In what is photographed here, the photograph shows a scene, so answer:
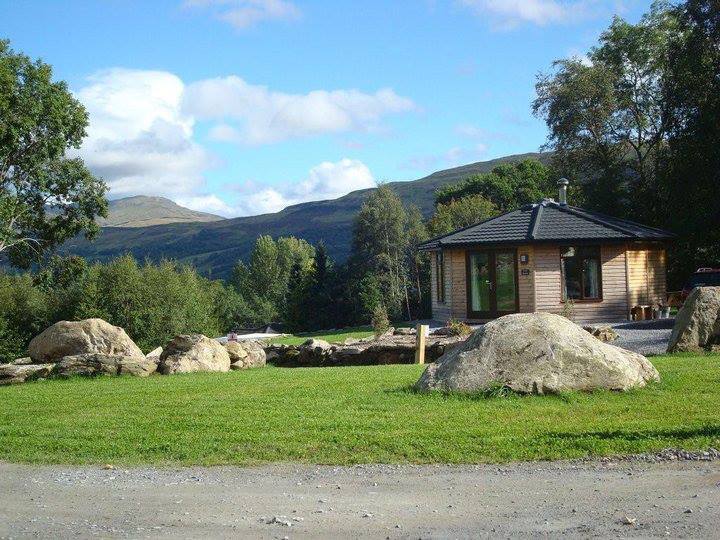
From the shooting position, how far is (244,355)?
1883 cm

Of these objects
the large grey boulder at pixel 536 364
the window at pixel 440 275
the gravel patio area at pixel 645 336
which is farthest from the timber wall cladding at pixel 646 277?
the large grey boulder at pixel 536 364

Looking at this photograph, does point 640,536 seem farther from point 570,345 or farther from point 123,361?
point 123,361

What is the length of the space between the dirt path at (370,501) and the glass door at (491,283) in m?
21.2

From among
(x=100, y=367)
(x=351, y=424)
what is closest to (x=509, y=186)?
(x=100, y=367)

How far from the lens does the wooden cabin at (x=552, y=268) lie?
27.8 meters

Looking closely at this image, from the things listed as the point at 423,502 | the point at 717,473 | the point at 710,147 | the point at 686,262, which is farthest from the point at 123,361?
the point at 686,262

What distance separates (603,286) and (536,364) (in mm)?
18784

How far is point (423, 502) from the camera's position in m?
6.22

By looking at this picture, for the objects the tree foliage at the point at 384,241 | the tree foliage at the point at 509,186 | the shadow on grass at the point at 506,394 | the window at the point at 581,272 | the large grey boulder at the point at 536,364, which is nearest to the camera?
the shadow on grass at the point at 506,394

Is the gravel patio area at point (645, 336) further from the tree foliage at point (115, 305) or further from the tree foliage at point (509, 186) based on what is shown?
the tree foliage at point (509, 186)

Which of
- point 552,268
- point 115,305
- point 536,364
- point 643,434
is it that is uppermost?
point 552,268

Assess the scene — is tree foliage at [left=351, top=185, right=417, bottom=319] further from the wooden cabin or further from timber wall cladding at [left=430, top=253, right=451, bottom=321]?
the wooden cabin

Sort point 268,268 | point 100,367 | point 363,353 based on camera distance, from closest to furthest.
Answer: point 100,367, point 363,353, point 268,268

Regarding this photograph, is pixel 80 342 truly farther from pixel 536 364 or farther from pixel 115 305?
pixel 115 305
